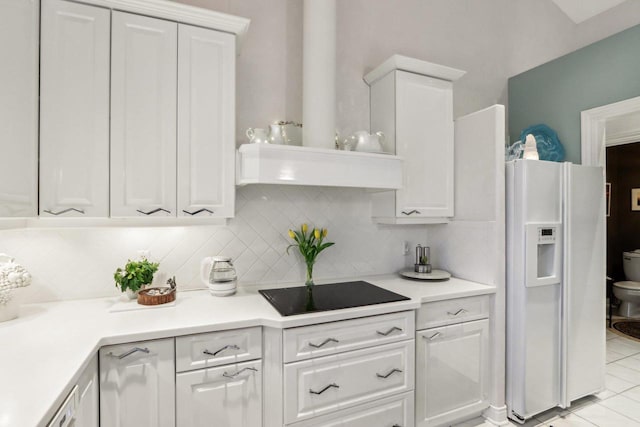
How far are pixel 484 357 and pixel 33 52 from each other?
2959mm

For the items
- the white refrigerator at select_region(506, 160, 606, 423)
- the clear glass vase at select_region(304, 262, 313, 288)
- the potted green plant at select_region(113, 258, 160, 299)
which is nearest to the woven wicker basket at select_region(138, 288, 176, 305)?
the potted green plant at select_region(113, 258, 160, 299)

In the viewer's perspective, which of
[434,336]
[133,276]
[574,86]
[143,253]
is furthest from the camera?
[574,86]

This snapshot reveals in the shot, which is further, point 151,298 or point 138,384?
point 151,298

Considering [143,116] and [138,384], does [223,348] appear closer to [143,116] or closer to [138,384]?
[138,384]

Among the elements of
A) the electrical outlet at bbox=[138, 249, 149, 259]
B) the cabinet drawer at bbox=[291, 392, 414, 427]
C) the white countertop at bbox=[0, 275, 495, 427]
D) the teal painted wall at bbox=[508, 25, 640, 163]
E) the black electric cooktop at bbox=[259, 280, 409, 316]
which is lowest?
the cabinet drawer at bbox=[291, 392, 414, 427]

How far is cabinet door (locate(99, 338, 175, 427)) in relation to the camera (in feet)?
4.51

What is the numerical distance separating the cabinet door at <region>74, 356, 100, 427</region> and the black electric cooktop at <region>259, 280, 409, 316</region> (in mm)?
777

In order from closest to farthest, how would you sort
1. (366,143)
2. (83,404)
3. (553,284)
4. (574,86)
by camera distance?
(83,404)
(366,143)
(553,284)
(574,86)

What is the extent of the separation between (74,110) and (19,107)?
7.7 inches

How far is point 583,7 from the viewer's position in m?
3.19

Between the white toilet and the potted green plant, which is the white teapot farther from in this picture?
the white toilet

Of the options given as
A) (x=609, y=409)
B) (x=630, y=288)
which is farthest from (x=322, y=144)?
(x=630, y=288)

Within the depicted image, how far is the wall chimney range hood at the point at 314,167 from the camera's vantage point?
1.83 metres

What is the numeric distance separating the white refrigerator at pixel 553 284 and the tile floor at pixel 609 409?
0.09 metres
